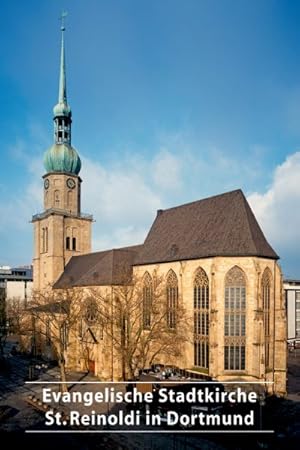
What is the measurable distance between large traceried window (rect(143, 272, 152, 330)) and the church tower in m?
18.8

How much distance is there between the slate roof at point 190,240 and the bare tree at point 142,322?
1.83 metres

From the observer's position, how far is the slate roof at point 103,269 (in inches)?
1816

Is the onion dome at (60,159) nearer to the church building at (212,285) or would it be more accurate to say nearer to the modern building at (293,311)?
the church building at (212,285)

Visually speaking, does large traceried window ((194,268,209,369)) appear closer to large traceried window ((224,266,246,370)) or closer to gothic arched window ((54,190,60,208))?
large traceried window ((224,266,246,370))

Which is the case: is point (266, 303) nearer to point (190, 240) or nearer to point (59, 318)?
point (190, 240)

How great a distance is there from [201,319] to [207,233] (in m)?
8.31

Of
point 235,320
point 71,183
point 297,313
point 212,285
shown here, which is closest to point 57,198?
point 71,183

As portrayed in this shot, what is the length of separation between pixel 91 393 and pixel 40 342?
21.2m

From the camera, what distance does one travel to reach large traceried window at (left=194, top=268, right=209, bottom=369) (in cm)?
3825

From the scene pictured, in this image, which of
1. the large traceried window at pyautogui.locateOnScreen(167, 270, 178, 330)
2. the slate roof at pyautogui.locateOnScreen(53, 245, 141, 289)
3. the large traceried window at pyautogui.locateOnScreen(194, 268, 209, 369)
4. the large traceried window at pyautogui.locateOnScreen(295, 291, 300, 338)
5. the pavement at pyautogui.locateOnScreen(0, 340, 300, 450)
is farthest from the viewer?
the large traceried window at pyautogui.locateOnScreen(295, 291, 300, 338)

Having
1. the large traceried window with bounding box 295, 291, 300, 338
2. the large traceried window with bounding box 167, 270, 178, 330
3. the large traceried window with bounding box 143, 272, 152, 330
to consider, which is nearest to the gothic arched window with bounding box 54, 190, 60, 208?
the large traceried window with bounding box 143, 272, 152, 330

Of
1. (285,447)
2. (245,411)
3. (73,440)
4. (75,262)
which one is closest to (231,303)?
(245,411)

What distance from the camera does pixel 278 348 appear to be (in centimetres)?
3862

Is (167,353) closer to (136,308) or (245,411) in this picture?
(136,308)
